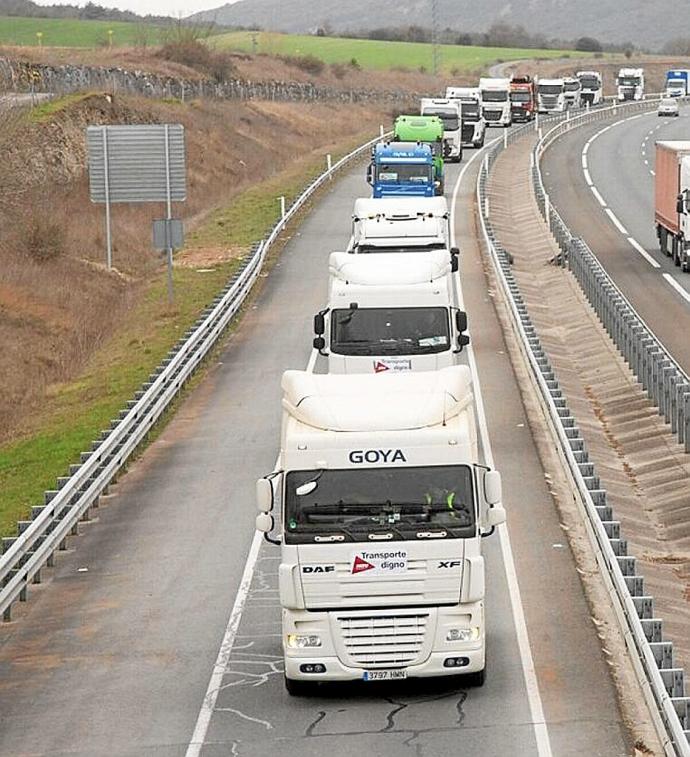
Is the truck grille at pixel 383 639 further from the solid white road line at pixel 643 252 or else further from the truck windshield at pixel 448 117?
the truck windshield at pixel 448 117

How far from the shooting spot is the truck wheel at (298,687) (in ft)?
50.3

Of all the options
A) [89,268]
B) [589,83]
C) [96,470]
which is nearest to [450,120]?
[89,268]

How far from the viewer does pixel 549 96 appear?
121 m

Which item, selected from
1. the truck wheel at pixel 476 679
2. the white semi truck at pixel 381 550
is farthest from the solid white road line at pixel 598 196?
the white semi truck at pixel 381 550

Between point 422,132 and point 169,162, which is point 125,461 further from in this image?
point 422,132

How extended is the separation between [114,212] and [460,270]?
65.3 ft

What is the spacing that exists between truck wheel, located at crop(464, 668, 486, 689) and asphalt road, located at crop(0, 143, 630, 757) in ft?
0.34

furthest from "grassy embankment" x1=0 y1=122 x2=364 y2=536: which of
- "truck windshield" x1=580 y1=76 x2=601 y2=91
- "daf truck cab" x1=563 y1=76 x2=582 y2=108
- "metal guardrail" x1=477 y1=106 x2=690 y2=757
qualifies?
"truck windshield" x1=580 y1=76 x2=601 y2=91

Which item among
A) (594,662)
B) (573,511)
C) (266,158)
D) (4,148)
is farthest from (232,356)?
(266,158)

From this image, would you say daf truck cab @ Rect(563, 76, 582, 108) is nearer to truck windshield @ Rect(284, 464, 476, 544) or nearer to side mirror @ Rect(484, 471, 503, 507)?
side mirror @ Rect(484, 471, 503, 507)

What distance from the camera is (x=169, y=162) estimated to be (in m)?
44.2

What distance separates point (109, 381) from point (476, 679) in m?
20.4

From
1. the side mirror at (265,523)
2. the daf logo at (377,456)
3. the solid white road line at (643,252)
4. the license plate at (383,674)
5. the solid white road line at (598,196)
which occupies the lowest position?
the solid white road line at (598,196)

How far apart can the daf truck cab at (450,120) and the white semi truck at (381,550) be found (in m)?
64.2
